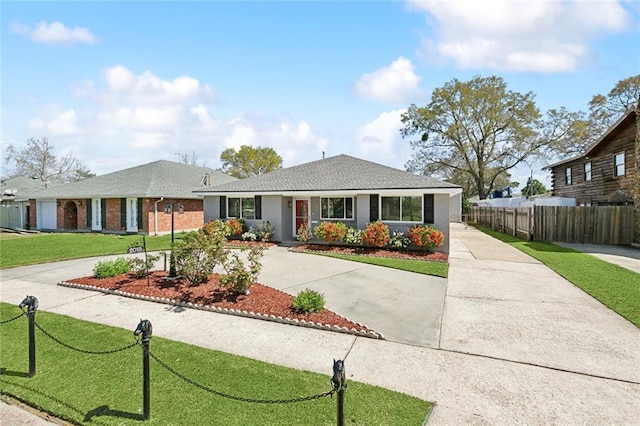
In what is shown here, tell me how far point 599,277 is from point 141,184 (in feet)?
77.9

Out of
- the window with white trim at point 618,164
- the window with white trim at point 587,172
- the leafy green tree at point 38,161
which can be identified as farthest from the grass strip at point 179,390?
the leafy green tree at point 38,161

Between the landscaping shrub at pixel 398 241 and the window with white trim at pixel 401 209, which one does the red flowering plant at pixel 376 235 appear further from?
the window with white trim at pixel 401 209

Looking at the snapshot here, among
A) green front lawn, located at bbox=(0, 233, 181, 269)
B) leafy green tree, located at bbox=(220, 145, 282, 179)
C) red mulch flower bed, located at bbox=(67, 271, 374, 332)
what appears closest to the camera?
red mulch flower bed, located at bbox=(67, 271, 374, 332)

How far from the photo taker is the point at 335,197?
49.0 feet

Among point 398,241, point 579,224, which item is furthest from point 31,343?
point 579,224

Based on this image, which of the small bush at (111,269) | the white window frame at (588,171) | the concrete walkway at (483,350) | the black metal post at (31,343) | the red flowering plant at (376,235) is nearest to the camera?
the concrete walkway at (483,350)

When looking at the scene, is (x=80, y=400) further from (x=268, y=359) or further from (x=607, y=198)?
(x=607, y=198)

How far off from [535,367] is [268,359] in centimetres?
358

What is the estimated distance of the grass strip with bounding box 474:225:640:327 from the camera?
21.7 feet

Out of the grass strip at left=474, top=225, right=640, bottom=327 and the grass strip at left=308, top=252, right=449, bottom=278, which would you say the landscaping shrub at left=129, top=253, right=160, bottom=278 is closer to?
the grass strip at left=308, top=252, right=449, bottom=278

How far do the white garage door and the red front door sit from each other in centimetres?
1981

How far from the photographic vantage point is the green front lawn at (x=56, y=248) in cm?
1191

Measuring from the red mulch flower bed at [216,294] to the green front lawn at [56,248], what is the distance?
5130 millimetres

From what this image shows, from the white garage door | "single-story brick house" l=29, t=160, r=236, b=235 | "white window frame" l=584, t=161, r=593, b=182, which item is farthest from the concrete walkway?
the white garage door
